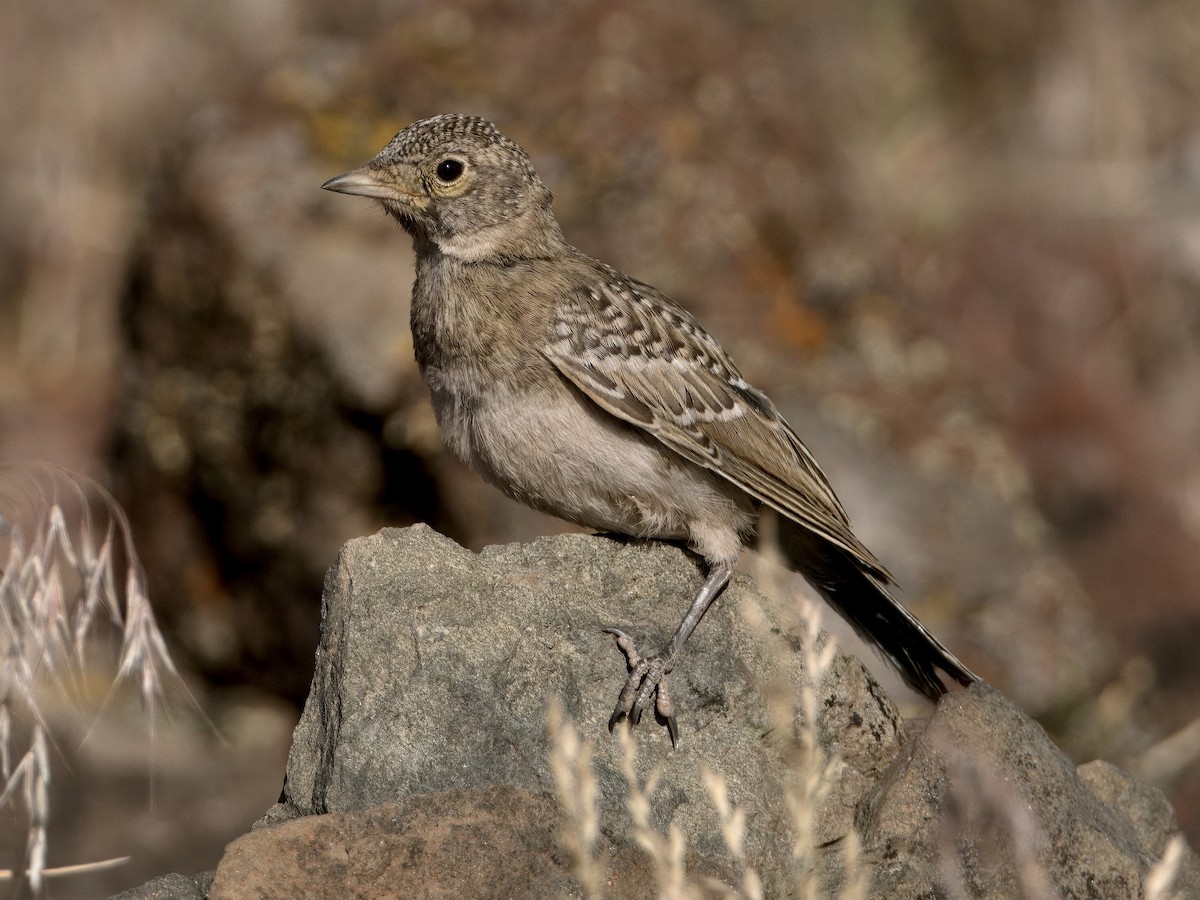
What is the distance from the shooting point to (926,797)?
4.36 m

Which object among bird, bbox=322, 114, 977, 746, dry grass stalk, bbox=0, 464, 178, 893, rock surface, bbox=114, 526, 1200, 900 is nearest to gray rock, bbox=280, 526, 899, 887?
rock surface, bbox=114, 526, 1200, 900

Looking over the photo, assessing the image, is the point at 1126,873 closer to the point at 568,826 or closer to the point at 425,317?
the point at 568,826

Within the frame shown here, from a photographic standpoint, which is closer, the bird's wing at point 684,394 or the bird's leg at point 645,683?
the bird's leg at point 645,683

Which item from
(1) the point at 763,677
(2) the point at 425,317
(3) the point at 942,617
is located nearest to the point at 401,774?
(1) the point at 763,677

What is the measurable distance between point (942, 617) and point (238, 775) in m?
3.88

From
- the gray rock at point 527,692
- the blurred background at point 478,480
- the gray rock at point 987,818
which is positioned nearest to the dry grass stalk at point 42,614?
the gray rock at point 527,692

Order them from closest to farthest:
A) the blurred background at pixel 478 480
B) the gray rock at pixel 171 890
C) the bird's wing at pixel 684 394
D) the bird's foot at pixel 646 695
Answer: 1. the gray rock at pixel 171 890
2. the bird's foot at pixel 646 695
3. the bird's wing at pixel 684 394
4. the blurred background at pixel 478 480

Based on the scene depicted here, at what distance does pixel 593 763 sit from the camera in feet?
14.0

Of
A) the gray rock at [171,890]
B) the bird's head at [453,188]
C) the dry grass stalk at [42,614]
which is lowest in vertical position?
the gray rock at [171,890]

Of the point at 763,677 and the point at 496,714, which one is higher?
the point at 763,677

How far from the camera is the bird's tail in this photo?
17.6 feet

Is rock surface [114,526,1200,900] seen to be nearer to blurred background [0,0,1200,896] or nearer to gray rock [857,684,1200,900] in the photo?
gray rock [857,684,1200,900]

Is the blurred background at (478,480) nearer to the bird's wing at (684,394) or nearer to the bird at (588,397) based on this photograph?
the bird at (588,397)

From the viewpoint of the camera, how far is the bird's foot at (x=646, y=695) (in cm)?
438
